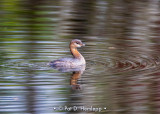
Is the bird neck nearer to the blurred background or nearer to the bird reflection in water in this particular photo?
the blurred background

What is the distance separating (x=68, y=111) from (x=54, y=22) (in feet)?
26.2

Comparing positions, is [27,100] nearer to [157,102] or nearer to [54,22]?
[157,102]

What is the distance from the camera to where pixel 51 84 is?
31.2 ft

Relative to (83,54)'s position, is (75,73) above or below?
above

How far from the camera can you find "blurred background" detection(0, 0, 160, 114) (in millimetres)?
8562

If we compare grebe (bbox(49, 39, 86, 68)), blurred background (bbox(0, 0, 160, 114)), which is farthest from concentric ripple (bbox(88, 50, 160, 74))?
grebe (bbox(49, 39, 86, 68))

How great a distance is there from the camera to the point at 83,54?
12.5 m

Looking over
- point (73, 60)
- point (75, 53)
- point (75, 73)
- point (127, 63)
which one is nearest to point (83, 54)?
point (75, 53)

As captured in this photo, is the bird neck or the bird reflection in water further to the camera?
the bird neck

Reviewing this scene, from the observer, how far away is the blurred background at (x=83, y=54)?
28.1 feet

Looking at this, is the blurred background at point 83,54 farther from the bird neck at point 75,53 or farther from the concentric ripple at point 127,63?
the bird neck at point 75,53

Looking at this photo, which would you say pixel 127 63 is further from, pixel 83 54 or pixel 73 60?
pixel 83 54

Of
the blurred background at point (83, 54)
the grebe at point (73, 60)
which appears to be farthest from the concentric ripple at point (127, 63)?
the grebe at point (73, 60)

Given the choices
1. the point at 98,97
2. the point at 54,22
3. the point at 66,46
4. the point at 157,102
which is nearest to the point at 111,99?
the point at 98,97
